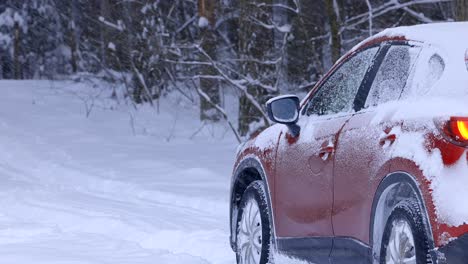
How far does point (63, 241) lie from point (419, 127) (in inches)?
177

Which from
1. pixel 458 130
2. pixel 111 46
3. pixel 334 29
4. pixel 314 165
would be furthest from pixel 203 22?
pixel 458 130

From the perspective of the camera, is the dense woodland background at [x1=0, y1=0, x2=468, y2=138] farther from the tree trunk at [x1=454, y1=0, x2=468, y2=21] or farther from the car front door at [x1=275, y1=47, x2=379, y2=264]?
the car front door at [x1=275, y1=47, x2=379, y2=264]

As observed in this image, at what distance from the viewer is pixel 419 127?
Answer: 4.45m

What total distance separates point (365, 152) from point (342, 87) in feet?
2.97

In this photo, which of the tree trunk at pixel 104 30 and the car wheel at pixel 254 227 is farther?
the tree trunk at pixel 104 30

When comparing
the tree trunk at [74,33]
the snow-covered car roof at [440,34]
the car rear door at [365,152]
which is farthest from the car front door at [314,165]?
the tree trunk at [74,33]

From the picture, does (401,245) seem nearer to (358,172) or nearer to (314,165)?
(358,172)

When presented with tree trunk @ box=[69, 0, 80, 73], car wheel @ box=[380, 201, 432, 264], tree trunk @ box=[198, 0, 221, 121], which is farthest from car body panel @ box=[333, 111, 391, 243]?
tree trunk @ box=[69, 0, 80, 73]

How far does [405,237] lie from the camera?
4488 mm

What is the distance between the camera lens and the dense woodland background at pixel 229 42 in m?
16.6

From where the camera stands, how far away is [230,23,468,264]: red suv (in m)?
4.24

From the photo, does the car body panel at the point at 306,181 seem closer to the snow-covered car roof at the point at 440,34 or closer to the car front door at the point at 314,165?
the car front door at the point at 314,165

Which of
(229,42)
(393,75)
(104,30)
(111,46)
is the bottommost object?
(111,46)

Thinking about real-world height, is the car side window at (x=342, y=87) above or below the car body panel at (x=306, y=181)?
above
